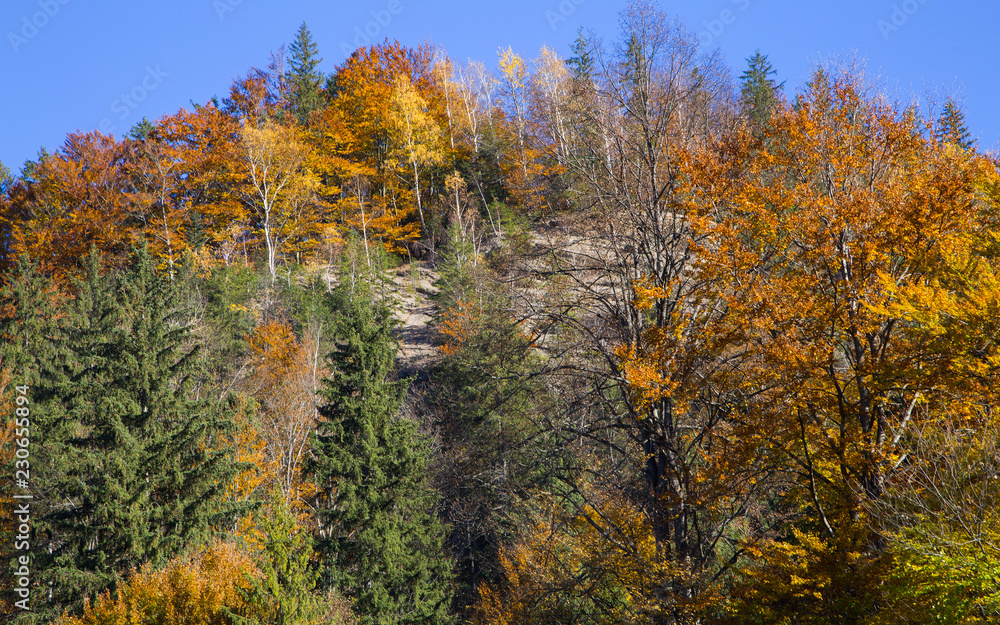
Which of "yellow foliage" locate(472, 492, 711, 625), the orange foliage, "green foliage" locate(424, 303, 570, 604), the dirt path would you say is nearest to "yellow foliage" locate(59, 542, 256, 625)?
the orange foliage

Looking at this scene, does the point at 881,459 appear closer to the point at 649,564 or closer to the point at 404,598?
the point at 649,564

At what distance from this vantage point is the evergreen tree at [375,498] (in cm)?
2011

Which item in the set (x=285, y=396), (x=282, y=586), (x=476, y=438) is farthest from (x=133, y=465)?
(x=476, y=438)

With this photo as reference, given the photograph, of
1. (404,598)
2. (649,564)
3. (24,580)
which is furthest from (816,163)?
(24,580)

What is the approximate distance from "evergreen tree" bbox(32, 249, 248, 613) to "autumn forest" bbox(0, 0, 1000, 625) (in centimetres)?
9

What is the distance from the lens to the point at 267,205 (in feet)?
132

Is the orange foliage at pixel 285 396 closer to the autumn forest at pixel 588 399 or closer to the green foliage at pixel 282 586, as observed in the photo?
the autumn forest at pixel 588 399

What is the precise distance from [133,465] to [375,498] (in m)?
6.69

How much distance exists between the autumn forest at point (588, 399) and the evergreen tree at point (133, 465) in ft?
0.31

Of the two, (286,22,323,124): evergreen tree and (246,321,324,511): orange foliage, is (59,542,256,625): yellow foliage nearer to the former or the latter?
(246,321,324,511): orange foliage

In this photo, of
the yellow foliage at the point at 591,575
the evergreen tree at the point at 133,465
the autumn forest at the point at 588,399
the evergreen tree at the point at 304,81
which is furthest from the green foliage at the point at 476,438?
the evergreen tree at the point at 304,81

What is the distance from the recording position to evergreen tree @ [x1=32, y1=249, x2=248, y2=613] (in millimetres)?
17312

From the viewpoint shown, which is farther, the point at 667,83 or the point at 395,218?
the point at 395,218

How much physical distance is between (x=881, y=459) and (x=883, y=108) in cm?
621
